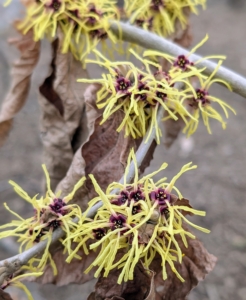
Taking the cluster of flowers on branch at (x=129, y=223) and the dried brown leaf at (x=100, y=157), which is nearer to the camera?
the cluster of flowers on branch at (x=129, y=223)

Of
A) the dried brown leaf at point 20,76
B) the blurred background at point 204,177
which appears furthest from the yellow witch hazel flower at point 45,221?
the blurred background at point 204,177

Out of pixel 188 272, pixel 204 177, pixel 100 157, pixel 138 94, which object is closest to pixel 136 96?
pixel 138 94

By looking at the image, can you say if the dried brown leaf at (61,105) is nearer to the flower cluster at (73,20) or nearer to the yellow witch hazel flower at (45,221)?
the flower cluster at (73,20)

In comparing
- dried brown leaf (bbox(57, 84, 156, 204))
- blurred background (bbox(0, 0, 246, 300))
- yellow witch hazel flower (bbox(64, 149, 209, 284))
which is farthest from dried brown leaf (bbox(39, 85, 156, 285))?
blurred background (bbox(0, 0, 246, 300))

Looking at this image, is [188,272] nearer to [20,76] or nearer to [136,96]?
[136,96]

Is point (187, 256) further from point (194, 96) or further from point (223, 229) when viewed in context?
point (223, 229)

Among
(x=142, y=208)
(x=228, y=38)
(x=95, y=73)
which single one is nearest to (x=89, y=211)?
(x=142, y=208)

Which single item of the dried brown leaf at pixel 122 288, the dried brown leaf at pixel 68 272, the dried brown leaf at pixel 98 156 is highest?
the dried brown leaf at pixel 98 156
